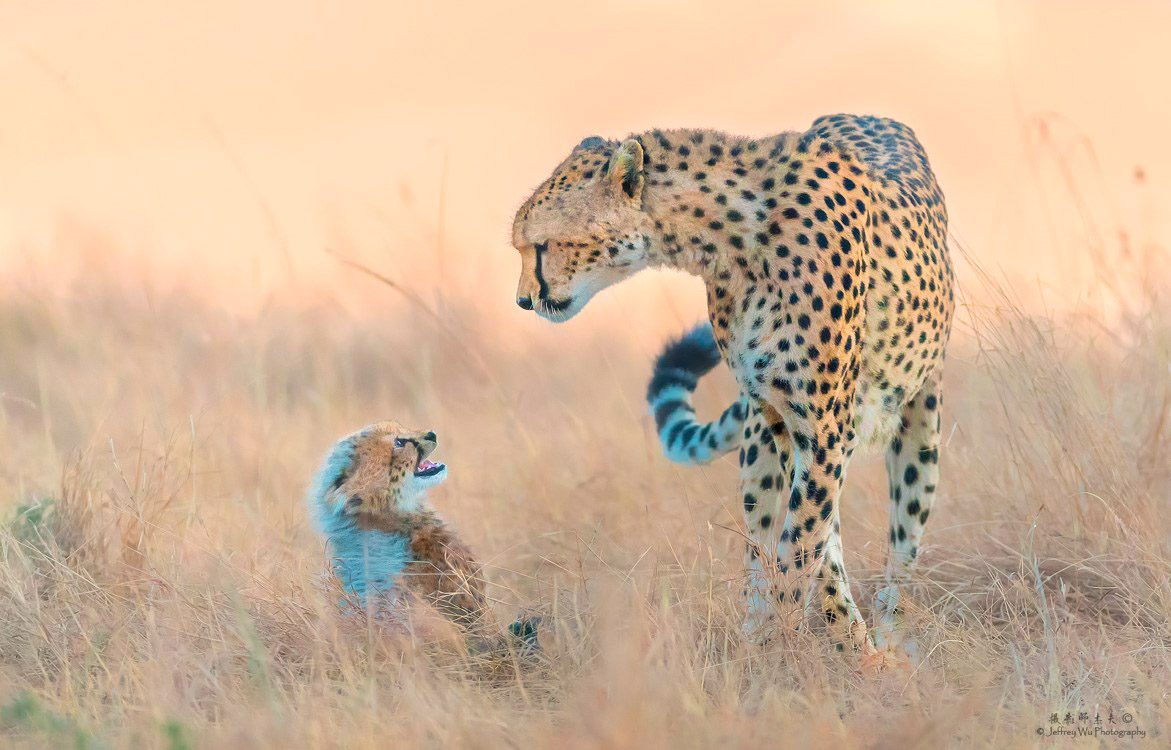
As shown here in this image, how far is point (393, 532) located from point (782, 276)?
1042mm

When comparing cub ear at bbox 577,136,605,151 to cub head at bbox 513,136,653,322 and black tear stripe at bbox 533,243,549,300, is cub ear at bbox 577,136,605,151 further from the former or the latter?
black tear stripe at bbox 533,243,549,300

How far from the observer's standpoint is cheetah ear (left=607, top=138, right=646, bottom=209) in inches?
120

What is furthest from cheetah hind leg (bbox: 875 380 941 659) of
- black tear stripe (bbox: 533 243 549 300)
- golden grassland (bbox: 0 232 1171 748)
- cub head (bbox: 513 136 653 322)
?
black tear stripe (bbox: 533 243 549 300)

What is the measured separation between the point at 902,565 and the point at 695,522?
2.01 feet

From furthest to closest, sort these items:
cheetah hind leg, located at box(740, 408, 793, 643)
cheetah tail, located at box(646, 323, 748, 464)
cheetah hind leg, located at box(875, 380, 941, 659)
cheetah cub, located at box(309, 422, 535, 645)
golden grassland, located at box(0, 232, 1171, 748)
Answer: cheetah tail, located at box(646, 323, 748, 464) < cheetah hind leg, located at box(875, 380, 941, 659) < cheetah hind leg, located at box(740, 408, 793, 643) < cheetah cub, located at box(309, 422, 535, 645) < golden grassland, located at box(0, 232, 1171, 748)

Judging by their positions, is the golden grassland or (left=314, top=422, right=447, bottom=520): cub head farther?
(left=314, top=422, right=447, bottom=520): cub head

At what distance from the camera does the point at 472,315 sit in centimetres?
623

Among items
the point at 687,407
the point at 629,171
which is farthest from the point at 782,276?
the point at 687,407

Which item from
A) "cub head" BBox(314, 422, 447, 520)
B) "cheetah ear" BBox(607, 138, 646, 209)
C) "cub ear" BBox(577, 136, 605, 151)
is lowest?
"cub head" BBox(314, 422, 447, 520)

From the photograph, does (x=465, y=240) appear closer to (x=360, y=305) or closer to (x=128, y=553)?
(x=360, y=305)

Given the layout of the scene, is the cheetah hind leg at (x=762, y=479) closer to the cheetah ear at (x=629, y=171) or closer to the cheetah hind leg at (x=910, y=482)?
the cheetah hind leg at (x=910, y=482)

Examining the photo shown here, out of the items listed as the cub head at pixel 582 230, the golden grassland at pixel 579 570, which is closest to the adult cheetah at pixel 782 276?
the cub head at pixel 582 230

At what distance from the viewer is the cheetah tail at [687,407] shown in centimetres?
358

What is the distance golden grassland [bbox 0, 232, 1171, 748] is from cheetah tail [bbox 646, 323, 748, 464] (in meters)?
0.16
